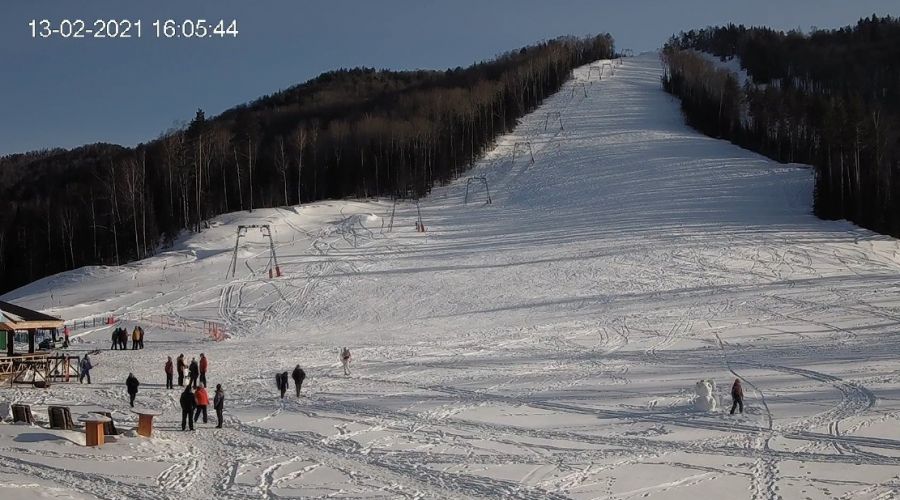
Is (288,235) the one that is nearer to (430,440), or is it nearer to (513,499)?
(430,440)

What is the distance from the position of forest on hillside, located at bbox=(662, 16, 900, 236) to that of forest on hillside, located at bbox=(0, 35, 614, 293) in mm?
30966

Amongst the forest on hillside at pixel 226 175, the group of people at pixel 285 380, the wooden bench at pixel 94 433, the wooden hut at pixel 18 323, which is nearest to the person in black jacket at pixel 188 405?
the wooden bench at pixel 94 433

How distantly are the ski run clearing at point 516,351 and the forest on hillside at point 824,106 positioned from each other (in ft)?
14.3

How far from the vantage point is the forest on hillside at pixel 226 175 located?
7012 centimetres

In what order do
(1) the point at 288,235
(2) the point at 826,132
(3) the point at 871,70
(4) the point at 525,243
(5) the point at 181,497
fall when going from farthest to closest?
(3) the point at 871,70 → (2) the point at 826,132 → (1) the point at 288,235 → (4) the point at 525,243 → (5) the point at 181,497

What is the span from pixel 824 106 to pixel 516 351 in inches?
2121

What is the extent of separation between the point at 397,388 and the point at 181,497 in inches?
426

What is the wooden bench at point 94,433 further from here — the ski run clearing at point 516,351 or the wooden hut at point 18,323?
the wooden hut at point 18,323

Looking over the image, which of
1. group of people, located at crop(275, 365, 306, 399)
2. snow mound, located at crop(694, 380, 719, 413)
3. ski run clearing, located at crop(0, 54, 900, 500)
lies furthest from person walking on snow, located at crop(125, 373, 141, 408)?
snow mound, located at crop(694, 380, 719, 413)

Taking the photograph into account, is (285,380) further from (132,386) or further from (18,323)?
(18,323)

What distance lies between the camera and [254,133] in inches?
3514

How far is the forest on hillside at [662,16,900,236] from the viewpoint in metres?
56.5

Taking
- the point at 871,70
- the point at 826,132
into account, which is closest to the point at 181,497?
the point at 826,132

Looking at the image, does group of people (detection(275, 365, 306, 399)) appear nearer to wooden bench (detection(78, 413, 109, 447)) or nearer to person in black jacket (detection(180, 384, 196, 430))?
person in black jacket (detection(180, 384, 196, 430))
